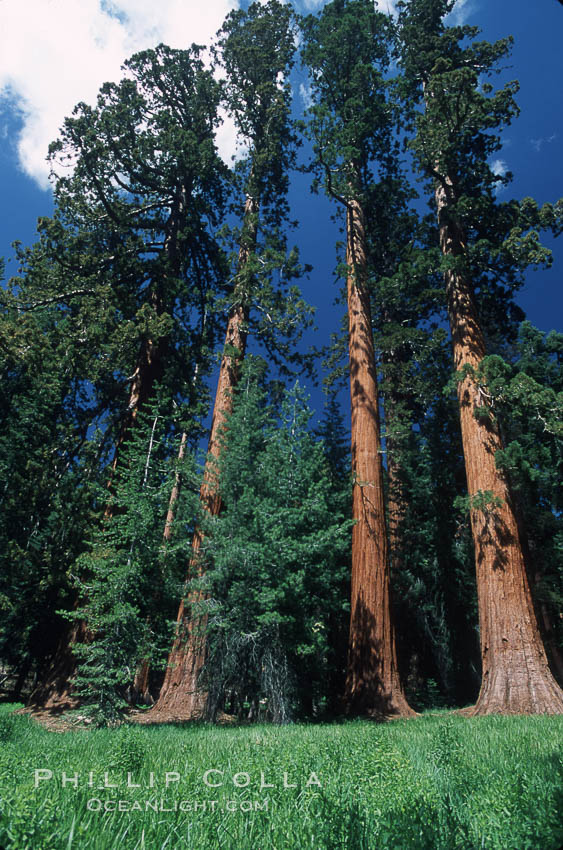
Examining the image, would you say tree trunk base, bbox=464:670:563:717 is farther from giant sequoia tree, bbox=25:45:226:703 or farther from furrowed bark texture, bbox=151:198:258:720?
giant sequoia tree, bbox=25:45:226:703

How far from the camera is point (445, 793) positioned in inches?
76.0

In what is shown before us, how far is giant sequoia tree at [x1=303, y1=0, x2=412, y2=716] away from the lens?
804 cm

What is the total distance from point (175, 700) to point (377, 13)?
2018 cm

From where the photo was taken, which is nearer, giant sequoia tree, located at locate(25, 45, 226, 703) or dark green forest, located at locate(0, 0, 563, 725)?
dark green forest, located at locate(0, 0, 563, 725)

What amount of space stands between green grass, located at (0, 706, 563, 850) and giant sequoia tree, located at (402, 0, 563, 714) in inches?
204

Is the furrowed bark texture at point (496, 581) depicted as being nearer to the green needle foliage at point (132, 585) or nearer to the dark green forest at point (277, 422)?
the dark green forest at point (277, 422)

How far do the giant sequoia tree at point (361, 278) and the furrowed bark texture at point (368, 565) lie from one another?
2 cm

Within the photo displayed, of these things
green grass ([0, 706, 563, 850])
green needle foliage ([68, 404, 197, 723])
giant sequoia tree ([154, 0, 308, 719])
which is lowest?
green grass ([0, 706, 563, 850])

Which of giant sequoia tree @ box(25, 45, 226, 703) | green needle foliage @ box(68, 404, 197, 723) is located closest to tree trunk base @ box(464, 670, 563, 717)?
green needle foliage @ box(68, 404, 197, 723)

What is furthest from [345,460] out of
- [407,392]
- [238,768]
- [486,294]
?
[238,768]

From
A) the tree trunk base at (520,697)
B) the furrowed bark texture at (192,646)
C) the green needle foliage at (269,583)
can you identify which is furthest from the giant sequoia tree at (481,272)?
the furrowed bark texture at (192,646)

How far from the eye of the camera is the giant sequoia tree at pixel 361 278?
26.4 ft

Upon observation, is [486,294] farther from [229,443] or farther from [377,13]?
[377,13]

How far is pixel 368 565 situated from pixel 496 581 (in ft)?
7.69
